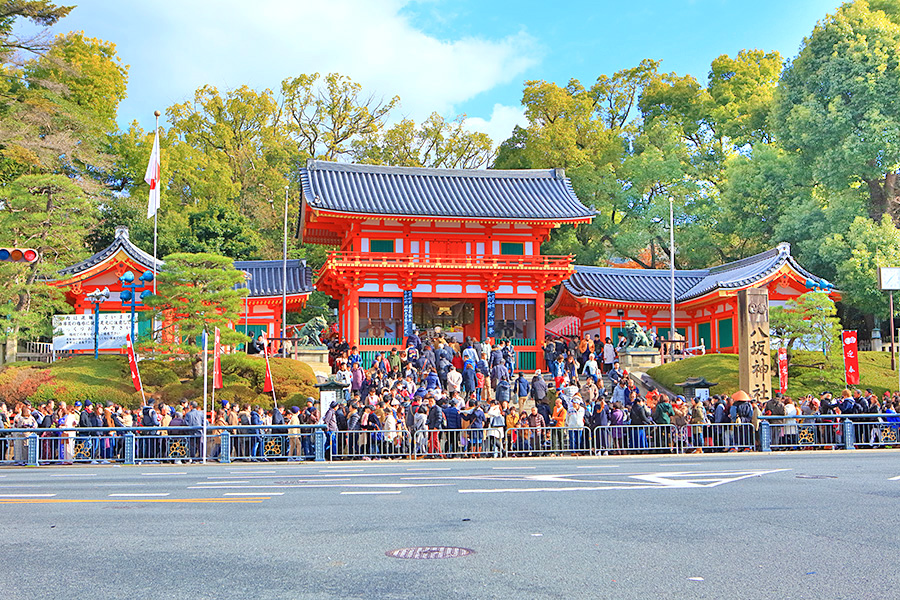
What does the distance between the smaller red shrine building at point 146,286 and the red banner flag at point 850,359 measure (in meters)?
22.0

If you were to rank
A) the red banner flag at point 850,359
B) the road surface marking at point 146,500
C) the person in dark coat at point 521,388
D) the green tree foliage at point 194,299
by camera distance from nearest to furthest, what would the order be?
1. the road surface marking at point 146,500
2. the person in dark coat at point 521,388
3. the green tree foliage at point 194,299
4. the red banner flag at point 850,359

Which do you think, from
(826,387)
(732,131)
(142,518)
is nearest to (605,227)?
(732,131)

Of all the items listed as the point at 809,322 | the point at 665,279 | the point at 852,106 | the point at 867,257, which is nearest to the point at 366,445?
the point at 809,322

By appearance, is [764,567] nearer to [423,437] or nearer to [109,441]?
[423,437]

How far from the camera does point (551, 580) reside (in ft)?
20.6

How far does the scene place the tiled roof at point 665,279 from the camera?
39156 millimetres

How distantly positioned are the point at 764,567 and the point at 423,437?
13855 millimetres

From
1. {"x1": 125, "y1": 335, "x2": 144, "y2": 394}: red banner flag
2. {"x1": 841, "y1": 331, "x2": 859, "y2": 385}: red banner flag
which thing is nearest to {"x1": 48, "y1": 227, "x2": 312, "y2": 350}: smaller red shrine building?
{"x1": 125, "y1": 335, "x2": 144, "y2": 394}: red banner flag

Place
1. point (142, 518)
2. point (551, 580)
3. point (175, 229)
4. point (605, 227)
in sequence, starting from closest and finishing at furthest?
point (551, 580)
point (142, 518)
point (175, 229)
point (605, 227)

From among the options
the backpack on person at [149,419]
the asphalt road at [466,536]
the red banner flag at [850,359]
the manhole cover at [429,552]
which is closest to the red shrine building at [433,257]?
the red banner flag at [850,359]

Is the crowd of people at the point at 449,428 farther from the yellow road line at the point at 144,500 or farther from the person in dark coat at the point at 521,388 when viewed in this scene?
the yellow road line at the point at 144,500

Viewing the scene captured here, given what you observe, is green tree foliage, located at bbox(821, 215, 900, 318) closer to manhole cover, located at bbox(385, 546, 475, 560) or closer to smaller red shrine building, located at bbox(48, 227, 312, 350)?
smaller red shrine building, located at bbox(48, 227, 312, 350)

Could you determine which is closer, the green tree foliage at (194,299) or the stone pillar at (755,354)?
the stone pillar at (755,354)

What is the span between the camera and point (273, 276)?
41.3 m
